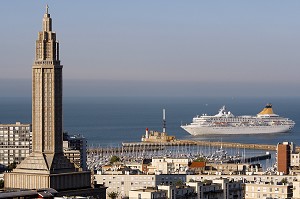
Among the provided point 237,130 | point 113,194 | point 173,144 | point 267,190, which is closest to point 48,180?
point 113,194

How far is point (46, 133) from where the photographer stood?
→ 182 ft

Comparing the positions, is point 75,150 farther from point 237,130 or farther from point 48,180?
point 237,130

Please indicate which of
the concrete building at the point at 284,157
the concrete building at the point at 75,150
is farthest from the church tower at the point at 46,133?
the concrete building at the point at 284,157

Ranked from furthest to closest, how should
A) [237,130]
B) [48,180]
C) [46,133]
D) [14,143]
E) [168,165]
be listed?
1. [237,130]
2. [14,143]
3. [168,165]
4. [46,133]
5. [48,180]

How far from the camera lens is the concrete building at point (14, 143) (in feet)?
271

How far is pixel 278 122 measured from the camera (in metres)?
169

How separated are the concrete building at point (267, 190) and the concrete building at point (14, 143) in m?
34.3

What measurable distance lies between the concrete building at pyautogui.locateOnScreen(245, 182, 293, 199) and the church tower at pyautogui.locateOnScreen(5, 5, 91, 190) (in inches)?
377

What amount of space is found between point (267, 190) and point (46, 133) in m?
12.5

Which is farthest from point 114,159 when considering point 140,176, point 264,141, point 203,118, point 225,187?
point 203,118

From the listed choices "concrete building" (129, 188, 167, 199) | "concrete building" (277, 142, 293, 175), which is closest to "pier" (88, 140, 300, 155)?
"concrete building" (277, 142, 293, 175)

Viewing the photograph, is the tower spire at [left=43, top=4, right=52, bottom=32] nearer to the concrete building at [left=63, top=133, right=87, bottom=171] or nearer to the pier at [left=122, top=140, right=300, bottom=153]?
the concrete building at [left=63, top=133, right=87, bottom=171]

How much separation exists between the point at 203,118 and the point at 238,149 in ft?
134

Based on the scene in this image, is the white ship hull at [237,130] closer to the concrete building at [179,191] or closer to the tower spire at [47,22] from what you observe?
the tower spire at [47,22]
